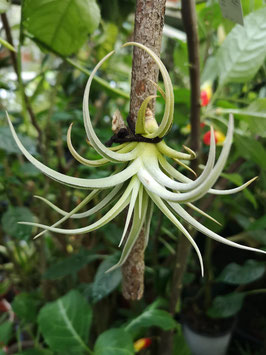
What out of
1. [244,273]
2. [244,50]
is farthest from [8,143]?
[244,273]

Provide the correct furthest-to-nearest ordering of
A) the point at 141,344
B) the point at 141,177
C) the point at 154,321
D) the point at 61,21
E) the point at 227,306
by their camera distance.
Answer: the point at 227,306 → the point at 141,344 → the point at 154,321 → the point at 61,21 → the point at 141,177

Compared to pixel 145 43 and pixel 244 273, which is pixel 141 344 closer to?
pixel 244 273

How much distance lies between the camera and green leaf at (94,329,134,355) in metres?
0.42

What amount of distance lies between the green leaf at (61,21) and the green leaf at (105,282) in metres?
0.29

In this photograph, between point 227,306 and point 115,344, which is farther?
point 227,306

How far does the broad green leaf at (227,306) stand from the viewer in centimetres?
68

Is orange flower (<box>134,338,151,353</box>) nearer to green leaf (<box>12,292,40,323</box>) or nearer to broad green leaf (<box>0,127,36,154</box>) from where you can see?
Result: green leaf (<box>12,292,40,323</box>)

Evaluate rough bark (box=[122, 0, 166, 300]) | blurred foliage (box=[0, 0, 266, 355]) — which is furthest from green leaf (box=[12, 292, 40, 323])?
rough bark (box=[122, 0, 166, 300])

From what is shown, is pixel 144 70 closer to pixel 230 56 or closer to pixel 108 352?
pixel 230 56


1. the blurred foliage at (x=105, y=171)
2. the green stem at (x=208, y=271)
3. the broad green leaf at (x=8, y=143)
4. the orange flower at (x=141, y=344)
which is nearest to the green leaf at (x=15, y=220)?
the blurred foliage at (x=105, y=171)

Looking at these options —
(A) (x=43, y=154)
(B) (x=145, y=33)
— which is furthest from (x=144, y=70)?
(A) (x=43, y=154)

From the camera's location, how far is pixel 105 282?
47 cm

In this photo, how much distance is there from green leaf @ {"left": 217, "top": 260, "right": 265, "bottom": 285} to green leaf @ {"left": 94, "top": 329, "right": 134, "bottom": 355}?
262 mm

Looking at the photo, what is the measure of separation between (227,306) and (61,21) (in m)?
0.63
